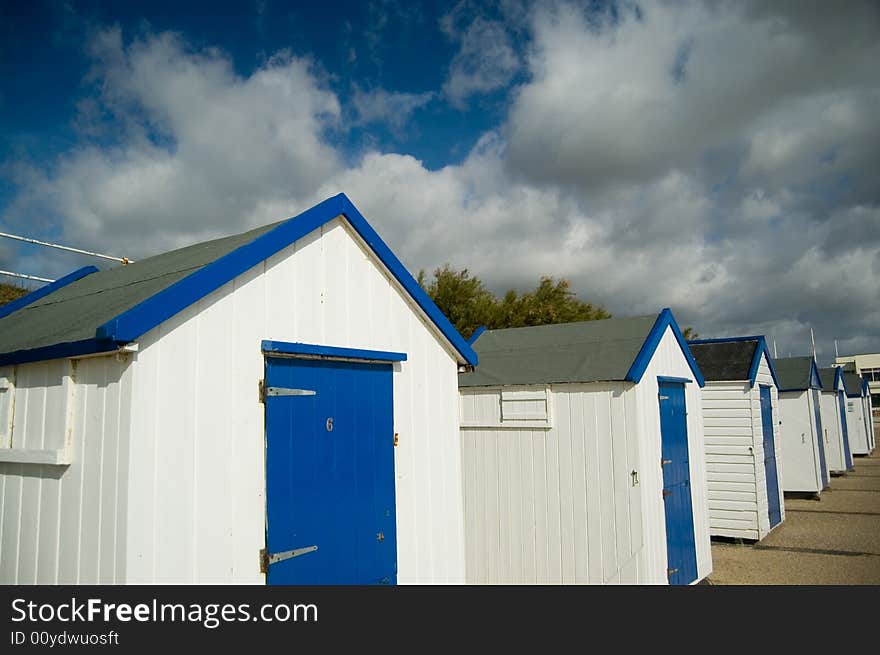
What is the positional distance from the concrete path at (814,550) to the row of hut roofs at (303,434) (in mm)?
1943

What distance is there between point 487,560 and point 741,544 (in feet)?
19.2

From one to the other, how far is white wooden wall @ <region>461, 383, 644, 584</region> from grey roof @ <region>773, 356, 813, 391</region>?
1164 cm

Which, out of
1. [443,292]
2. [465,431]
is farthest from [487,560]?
[443,292]

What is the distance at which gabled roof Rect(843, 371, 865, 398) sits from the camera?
1049 inches

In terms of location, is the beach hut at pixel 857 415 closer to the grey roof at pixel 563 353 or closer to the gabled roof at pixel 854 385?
the gabled roof at pixel 854 385

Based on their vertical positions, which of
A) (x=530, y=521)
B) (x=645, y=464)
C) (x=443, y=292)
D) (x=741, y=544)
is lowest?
(x=741, y=544)

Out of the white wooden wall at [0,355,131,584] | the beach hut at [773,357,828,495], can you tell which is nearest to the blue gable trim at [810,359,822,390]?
the beach hut at [773,357,828,495]

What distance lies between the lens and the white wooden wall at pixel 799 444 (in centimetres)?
1645

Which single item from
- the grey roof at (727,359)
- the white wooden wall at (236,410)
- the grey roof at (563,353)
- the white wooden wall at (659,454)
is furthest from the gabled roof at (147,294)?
the grey roof at (727,359)

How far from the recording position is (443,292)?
2194 centimetres

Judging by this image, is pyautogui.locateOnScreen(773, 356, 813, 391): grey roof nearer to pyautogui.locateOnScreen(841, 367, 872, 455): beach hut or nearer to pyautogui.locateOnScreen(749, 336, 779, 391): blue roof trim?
pyautogui.locateOnScreen(749, 336, 779, 391): blue roof trim

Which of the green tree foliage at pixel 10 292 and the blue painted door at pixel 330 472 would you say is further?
the green tree foliage at pixel 10 292

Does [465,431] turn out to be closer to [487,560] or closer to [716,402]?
[487,560]

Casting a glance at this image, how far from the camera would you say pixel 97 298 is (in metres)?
4.59
